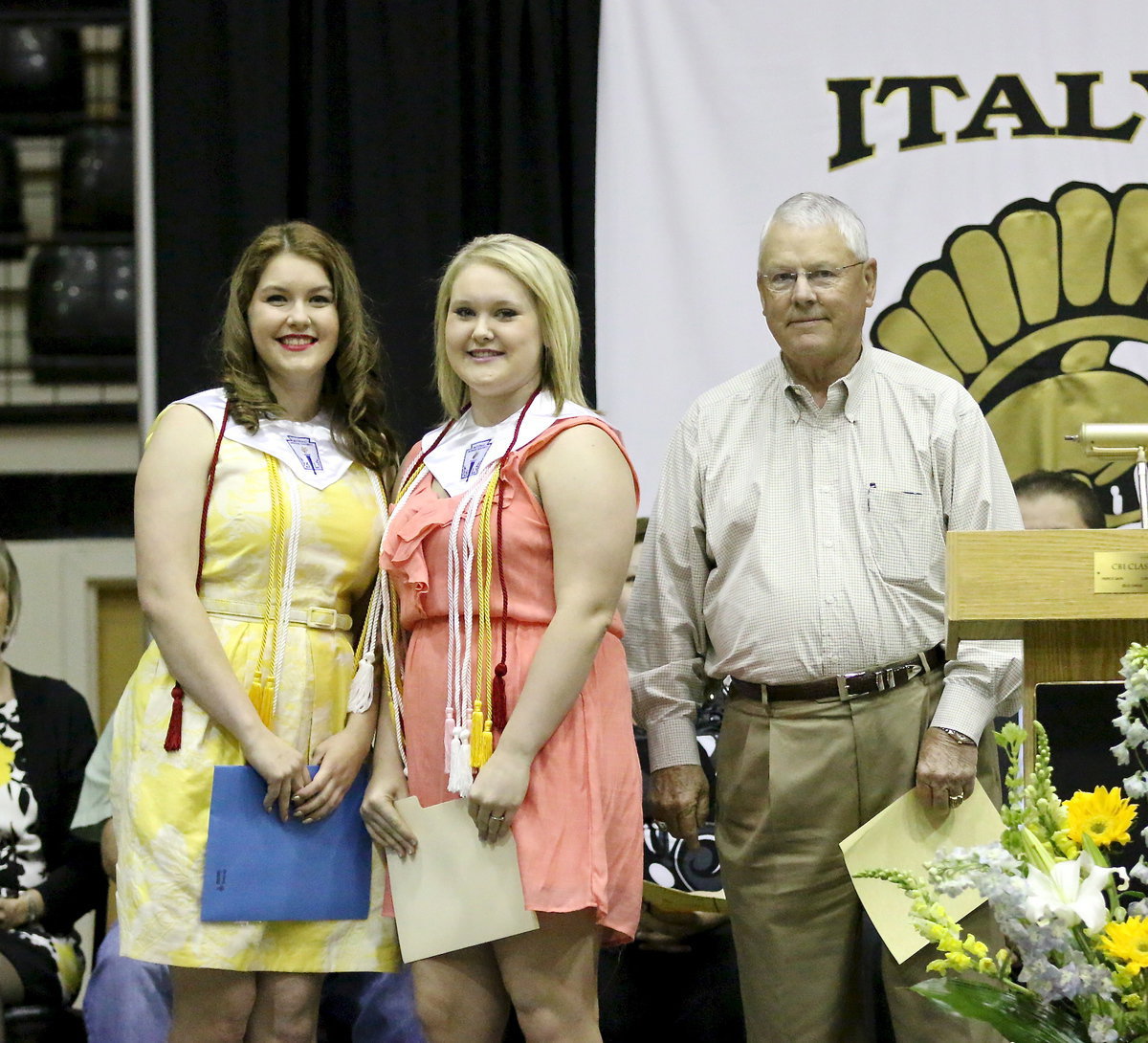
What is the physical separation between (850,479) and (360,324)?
2.53ft

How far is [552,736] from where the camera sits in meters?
2.04

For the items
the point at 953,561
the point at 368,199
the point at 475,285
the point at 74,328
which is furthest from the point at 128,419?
the point at 953,561

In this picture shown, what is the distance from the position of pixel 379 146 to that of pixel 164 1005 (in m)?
1.75

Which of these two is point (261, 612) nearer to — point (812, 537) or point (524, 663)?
point (524, 663)

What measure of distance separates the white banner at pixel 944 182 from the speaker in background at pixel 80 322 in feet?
4.47

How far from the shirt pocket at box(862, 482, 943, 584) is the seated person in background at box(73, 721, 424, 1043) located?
1010 mm

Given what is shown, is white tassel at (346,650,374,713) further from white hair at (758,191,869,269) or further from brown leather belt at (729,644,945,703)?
white hair at (758,191,869,269)

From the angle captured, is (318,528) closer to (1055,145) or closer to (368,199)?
(368,199)

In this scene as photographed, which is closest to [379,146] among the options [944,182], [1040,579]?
[944,182]

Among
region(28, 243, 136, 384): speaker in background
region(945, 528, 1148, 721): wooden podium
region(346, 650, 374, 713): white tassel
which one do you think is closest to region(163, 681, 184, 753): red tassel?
region(346, 650, 374, 713): white tassel

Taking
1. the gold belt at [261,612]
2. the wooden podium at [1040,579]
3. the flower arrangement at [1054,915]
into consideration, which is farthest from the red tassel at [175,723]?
the flower arrangement at [1054,915]

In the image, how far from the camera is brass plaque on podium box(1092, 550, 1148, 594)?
4.91ft

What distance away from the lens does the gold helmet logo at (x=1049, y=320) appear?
3174 mm

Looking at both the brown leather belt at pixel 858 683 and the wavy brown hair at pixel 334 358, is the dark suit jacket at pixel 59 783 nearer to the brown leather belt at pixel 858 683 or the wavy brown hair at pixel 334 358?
the wavy brown hair at pixel 334 358
